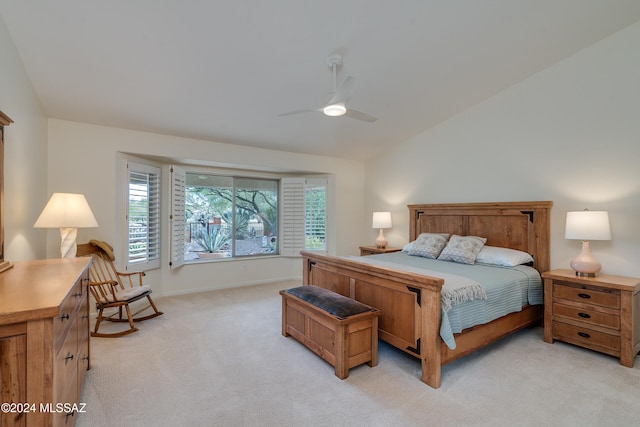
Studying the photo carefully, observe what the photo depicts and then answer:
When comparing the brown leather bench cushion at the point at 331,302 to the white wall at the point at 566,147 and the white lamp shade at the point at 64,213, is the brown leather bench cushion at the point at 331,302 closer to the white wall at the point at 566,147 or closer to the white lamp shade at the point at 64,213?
the white lamp shade at the point at 64,213

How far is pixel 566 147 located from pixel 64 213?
5.23 m

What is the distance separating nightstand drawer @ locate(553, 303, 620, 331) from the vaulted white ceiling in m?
2.70

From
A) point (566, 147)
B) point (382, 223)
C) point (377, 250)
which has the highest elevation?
point (566, 147)

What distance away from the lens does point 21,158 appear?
271cm

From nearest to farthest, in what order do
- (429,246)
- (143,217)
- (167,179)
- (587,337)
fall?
(587,337) → (429,246) → (143,217) → (167,179)

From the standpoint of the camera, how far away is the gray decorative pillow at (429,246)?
165 inches

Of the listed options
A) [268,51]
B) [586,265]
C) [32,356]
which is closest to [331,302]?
[32,356]

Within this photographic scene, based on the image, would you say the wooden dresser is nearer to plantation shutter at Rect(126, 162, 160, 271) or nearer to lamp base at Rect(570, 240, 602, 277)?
plantation shutter at Rect(126, 162, 160, 271)

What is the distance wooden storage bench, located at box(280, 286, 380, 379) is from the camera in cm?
244

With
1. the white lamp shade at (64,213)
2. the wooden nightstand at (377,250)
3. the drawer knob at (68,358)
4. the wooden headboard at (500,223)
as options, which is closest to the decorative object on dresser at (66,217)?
the white lamp shade at (64,213)

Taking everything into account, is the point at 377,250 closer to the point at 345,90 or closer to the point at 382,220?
the point at 382,220

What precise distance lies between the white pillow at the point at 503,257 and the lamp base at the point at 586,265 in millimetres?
535

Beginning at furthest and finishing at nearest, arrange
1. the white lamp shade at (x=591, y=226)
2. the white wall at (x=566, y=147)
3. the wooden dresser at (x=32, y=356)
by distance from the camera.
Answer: the white wall at (x=566, y=147), the white lamp shade at (x=591, y=226), the wooden dresser at (x=32, y=356)

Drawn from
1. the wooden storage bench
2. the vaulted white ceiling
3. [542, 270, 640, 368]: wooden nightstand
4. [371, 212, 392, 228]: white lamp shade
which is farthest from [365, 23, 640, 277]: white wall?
the wooden storage bench
